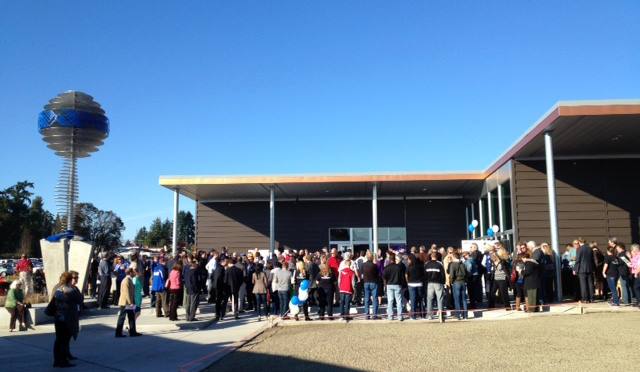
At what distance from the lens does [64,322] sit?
8.72 meters

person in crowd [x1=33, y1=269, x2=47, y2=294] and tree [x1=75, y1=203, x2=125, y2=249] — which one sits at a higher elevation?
tree [x1=75, y1=203, x2=125, y2=249]

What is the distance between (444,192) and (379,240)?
401 cm

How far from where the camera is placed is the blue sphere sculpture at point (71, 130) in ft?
53.5

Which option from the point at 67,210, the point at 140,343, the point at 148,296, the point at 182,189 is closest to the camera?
the point at 140,343

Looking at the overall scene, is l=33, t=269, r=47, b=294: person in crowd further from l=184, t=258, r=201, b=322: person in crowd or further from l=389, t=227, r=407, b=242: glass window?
l=389, t=227, r=407, b=242: glass window

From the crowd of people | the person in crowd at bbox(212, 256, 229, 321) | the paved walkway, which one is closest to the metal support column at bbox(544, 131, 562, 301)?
the crowd of people

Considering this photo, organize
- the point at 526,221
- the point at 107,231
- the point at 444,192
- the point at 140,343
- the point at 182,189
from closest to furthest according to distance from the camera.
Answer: the point at 140,343 < the point at 526,221 < the point at 182,189 < the point at 444,192 < the point at 107,231

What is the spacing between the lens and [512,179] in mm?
18156

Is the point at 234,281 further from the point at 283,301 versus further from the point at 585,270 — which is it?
the point at 585,270

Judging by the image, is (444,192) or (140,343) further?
(444,192)

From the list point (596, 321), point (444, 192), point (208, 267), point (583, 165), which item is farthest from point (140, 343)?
point (444, 192)

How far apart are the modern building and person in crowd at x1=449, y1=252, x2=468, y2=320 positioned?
11.4 ft

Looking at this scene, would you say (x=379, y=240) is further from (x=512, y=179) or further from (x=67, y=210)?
(x=67, y=210)

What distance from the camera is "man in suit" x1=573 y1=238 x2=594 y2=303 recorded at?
13344 millimetres
